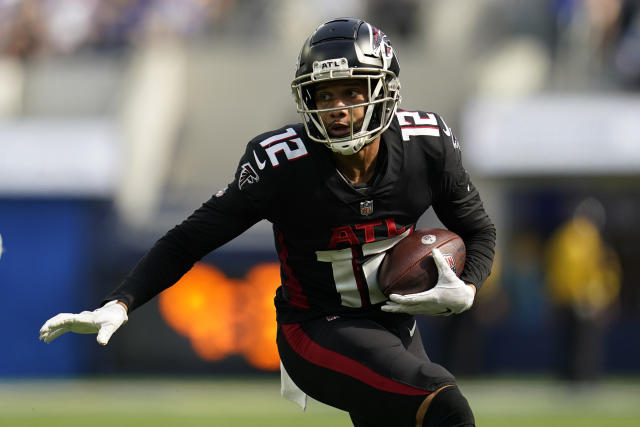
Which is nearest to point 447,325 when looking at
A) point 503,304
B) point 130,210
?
point 503,304

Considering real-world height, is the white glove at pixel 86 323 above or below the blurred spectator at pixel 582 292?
above

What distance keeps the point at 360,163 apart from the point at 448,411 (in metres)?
0.95

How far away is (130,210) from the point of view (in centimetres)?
1180

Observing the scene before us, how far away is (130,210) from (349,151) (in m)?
8.13

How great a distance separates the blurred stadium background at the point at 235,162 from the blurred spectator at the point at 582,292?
42mm


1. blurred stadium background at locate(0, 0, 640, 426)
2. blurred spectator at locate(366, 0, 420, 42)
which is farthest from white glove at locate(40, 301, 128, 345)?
blurred spectator at locate(366, 0, 420, 42)

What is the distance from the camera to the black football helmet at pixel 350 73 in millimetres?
3930

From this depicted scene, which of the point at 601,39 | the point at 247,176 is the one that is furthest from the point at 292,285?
the point at 601,39

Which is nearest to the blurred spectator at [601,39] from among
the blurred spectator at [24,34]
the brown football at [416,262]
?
the blurred spectator at [24,34]

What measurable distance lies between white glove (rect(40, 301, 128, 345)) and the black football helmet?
0.88 meters

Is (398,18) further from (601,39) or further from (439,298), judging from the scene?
(439,298)

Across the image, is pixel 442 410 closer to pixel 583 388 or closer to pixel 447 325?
pixel 583 388

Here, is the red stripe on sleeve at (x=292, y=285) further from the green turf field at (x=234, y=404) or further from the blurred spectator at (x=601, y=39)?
the blurred spectator at (x=601, y=39)

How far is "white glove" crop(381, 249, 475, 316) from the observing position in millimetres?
3818
